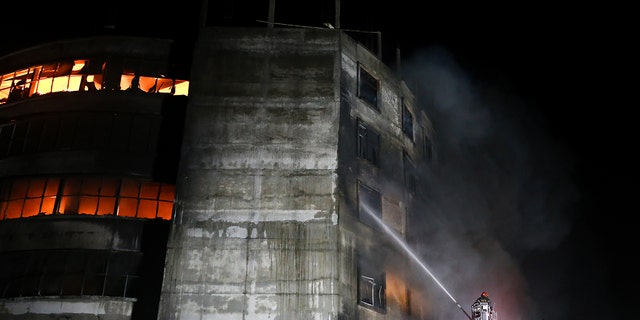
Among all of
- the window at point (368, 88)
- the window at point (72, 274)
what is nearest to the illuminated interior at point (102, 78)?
the window at point (72, 274)

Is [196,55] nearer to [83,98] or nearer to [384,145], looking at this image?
[83,98]

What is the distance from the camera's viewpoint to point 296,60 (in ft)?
74.6

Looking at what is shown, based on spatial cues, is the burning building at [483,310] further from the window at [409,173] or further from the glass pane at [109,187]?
the glass pane at [109,187]

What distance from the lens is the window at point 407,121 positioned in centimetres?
2650

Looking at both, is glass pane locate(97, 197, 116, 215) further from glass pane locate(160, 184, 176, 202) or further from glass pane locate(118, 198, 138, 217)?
glass pane locate(160, 184, 176, 202)

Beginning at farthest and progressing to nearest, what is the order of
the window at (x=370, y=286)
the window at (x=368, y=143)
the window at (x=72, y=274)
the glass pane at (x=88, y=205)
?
the window at (x=368, y=143)
the glass pane at (x=88, y=205)
the window at (x=370, y=286)
the window at (x=72, y=274)

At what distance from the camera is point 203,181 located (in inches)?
813

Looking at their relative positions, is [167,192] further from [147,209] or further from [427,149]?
[427,149]

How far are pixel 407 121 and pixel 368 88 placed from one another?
342 centimetres

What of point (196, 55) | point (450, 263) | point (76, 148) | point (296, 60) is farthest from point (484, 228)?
point (76, 148)

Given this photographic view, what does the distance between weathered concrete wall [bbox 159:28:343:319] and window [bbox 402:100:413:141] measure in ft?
17.0

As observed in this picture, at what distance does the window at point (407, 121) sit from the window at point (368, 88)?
221cm

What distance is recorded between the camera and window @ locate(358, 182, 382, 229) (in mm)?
21969

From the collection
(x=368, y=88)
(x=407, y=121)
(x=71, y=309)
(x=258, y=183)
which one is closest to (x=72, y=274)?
(x=71, y=309)
